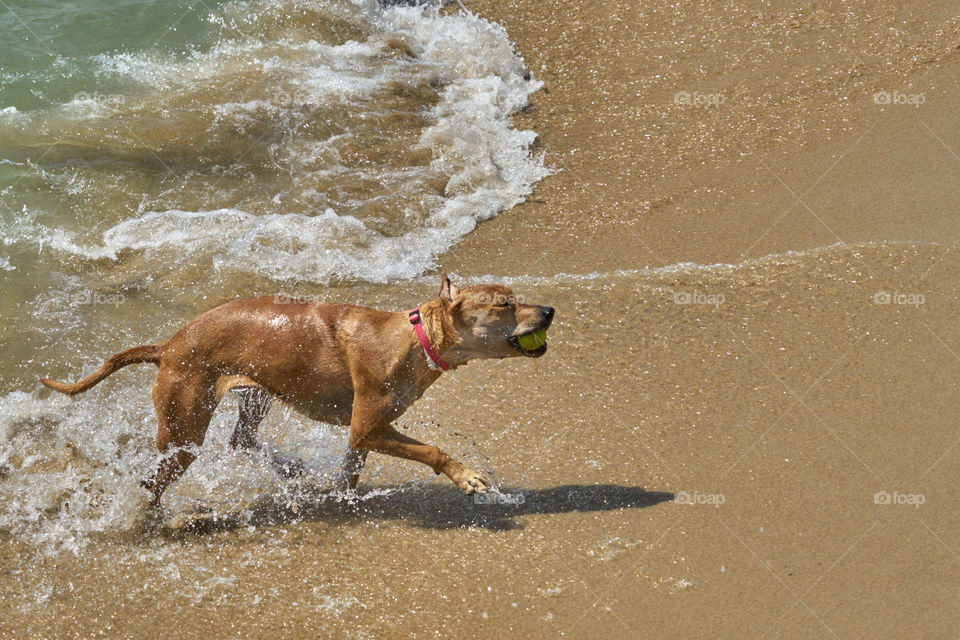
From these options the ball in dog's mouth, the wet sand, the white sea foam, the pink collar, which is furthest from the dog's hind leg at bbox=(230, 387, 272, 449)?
the white sea foam

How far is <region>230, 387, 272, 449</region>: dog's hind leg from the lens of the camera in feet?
19.7

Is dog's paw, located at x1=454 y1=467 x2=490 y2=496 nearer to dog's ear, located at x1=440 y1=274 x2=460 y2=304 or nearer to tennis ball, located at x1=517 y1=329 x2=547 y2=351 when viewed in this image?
tennis ball, located at x1=517 y1=329 x2=547 y2=351

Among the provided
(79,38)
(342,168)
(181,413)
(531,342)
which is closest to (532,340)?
(531,342)

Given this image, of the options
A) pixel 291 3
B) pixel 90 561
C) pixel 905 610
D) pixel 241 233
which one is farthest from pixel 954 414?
pixel 291 3

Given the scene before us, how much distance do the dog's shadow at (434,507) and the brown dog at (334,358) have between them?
0.88 feet

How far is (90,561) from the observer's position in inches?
209

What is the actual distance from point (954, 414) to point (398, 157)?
6373mm

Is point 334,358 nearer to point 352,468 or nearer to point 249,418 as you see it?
point 352,468

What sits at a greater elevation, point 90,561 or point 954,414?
point 954,414

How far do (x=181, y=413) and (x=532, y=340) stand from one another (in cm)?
200

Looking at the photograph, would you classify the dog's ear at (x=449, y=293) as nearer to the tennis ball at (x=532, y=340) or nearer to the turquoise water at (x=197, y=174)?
the tennis ball at (x=532, y=340)

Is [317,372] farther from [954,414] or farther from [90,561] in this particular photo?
[954,414]

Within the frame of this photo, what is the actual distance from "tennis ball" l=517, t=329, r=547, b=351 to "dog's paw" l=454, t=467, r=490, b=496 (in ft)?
2.57

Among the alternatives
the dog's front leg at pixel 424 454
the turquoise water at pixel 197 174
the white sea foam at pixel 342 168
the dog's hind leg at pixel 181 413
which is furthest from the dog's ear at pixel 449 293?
the white sea foam at pixel 342 168
